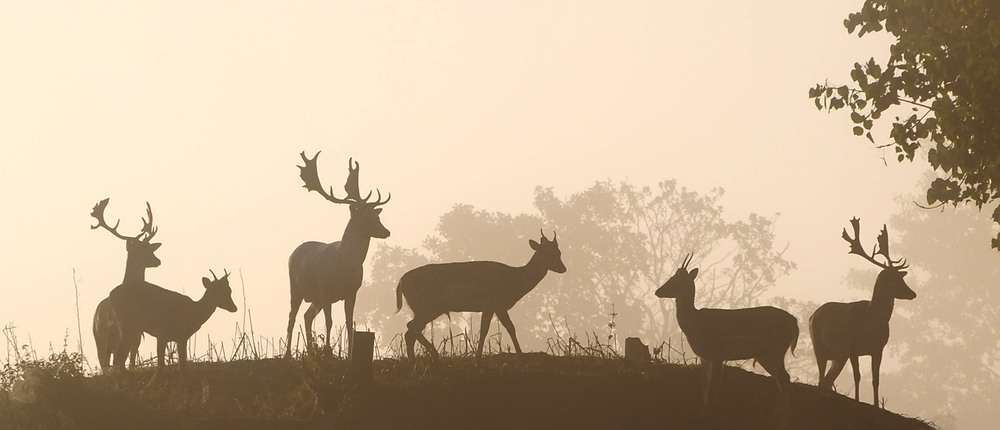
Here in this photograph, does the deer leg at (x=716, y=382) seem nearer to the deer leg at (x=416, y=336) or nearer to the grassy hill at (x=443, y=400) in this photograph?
the grassy hill at (x=443, y=400)

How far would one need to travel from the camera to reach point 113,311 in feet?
58.3

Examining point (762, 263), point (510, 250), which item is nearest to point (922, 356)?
point (762, 263)

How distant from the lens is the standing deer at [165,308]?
17062 mm

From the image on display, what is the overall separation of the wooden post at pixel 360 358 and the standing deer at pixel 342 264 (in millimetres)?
2171

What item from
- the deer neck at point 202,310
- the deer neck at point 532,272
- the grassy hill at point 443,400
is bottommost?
the grassy hill at point 443,400

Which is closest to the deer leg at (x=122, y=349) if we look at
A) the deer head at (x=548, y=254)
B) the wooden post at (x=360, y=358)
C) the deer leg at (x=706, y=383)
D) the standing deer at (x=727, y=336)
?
the wooden post at (x=360, y=358)

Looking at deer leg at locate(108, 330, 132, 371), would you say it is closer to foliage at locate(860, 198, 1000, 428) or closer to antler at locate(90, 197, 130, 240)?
antler at locate(90, 197, 130, 240)

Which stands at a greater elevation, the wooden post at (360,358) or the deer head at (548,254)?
the deer head at (548,254)

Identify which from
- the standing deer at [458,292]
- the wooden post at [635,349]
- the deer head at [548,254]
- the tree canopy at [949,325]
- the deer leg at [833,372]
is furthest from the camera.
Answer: the tree canopy at [949,325]

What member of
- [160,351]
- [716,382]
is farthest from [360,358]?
[716,382]

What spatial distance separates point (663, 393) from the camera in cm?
1591

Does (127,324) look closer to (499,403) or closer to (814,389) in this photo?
(499,403)

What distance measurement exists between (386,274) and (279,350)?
48860mm

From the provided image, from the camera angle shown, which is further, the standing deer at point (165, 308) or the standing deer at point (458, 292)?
the standing deer at point (165, 308)
